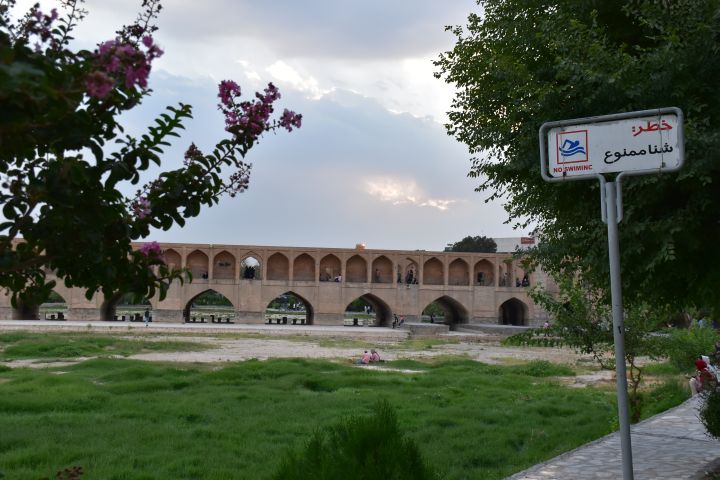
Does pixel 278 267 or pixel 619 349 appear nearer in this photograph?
pixel 619 349

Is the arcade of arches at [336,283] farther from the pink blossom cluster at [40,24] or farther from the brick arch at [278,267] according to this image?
the pink blossom cluster at [40,24]

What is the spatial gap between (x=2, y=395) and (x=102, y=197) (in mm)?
9189

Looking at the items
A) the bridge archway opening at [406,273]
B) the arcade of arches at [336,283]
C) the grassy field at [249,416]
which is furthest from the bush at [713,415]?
the bridge archway opening at [406,273]

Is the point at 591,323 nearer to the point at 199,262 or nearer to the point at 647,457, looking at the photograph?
the point at 647,457

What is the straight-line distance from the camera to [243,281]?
111 ft

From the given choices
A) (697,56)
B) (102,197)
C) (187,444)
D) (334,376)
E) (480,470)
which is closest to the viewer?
(102,197)

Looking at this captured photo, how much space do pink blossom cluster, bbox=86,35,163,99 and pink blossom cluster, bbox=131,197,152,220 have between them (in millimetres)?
581

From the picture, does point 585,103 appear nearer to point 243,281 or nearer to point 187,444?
point 187,444

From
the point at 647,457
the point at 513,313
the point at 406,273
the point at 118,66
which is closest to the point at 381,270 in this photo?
the point at 406,273

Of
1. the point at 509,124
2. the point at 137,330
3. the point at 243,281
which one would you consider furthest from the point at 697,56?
the point at 243,281

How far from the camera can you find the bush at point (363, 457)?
2762 millimetres

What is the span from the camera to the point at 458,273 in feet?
120

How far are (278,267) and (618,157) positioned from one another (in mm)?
32661

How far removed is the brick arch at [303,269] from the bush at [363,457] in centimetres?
3209
